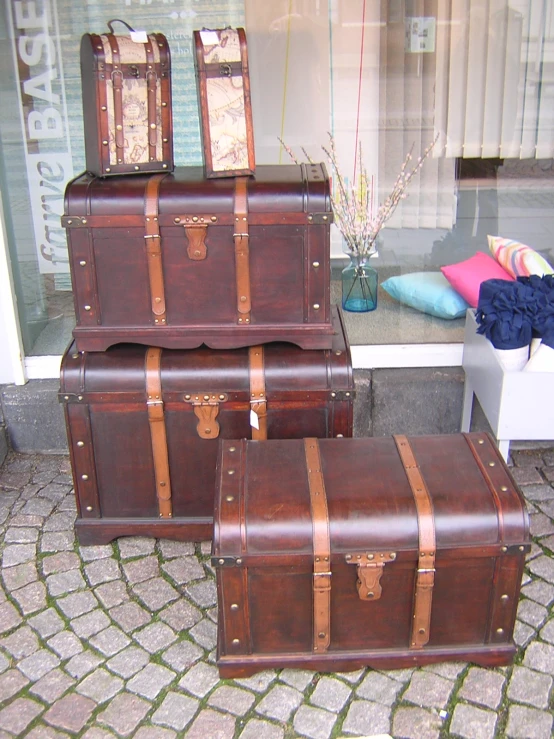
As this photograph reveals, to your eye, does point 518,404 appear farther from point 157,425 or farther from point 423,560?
point 157,425

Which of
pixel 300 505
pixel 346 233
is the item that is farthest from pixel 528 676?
pixel 346 233

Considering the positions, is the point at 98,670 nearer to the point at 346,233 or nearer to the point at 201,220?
the point at 201,220

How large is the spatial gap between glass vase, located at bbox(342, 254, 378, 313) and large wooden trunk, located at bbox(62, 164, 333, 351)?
1.01 meters

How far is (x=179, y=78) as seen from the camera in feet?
11.9

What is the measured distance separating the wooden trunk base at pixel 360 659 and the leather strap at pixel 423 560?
0.06m

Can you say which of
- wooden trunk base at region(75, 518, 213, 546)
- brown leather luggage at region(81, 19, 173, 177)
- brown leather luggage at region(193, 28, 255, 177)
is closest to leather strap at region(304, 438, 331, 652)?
wooden trunk base at region(75, 518, 213, 546)

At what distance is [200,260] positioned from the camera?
2836 mm

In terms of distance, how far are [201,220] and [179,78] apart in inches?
47.5

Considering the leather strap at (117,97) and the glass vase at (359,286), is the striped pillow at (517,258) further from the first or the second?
the leather strap at (117,97)

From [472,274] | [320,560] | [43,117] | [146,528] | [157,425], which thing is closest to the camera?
[320,560]

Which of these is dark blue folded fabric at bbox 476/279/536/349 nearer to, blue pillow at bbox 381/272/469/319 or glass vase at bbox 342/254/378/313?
blue pillow at bbox 381/272/469/319

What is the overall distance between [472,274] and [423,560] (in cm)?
186

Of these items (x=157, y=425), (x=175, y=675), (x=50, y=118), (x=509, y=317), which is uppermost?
(x=50, y=118)

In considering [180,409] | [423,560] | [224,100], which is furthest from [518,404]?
[224,100]
